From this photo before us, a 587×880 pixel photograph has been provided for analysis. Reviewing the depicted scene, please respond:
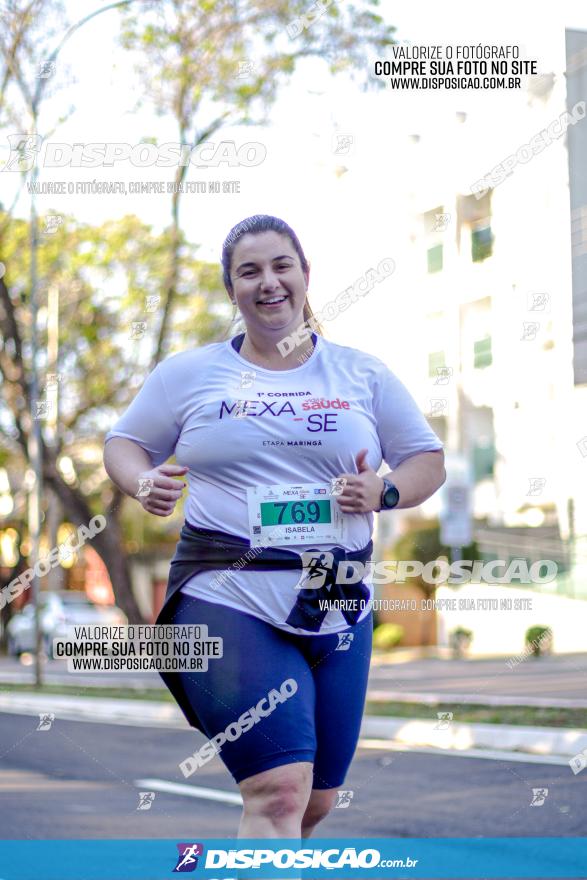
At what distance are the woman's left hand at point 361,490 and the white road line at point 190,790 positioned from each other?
423cm

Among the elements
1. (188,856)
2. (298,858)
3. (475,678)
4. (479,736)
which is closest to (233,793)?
(479,736)

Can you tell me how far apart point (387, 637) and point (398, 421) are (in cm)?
2649

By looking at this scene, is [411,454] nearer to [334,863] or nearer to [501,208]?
[334,863]

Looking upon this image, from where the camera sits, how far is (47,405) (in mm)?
13344

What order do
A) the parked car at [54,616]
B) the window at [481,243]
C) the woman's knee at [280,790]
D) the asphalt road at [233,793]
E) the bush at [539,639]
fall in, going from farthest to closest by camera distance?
the parked car at [54,616] → the bush at [539,639] → the window at [481,243] → the asphalt road at [233,793] → the woman's knee at [280,790]

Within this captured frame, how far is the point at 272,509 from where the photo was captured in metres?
3.19

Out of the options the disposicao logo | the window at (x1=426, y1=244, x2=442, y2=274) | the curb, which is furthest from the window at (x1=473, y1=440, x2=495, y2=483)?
the disposicao logo

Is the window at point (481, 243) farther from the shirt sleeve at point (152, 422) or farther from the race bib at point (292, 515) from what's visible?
the race bib at point (292, 515)

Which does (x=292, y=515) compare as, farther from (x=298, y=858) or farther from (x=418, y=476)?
(x=298, y=858)

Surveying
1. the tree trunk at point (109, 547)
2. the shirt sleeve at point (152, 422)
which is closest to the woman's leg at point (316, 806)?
the shirt sleeve at point (152, 422)

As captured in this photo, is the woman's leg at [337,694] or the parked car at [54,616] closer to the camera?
the woman's leg at [337,694]

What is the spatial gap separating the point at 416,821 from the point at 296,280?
3.63m

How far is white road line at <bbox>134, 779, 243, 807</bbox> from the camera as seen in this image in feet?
24.3

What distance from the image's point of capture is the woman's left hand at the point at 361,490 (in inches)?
126
